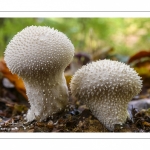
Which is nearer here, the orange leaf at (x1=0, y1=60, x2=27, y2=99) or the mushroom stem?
the mushroom stem

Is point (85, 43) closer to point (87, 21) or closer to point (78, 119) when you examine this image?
point (87, 21)

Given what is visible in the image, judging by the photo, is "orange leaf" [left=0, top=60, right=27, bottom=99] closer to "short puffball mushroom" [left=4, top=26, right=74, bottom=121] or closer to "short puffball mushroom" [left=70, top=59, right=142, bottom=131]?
"short puffball mushroom" [left=4, top=26, right=74, bottom=121]

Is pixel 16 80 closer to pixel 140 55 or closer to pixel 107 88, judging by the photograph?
pixel 107 88

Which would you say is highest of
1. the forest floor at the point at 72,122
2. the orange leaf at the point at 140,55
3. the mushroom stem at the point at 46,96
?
the orange leaf at the point at 140,55

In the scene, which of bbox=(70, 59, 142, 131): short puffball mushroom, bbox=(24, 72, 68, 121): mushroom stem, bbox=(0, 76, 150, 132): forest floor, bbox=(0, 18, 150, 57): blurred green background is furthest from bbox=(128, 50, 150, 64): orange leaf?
bbox=(0, 18, 150, 57): blurred green background

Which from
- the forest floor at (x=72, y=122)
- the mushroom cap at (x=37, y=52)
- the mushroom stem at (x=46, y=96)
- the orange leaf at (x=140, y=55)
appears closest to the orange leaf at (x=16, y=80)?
the forest floor at (x=72, y=122)

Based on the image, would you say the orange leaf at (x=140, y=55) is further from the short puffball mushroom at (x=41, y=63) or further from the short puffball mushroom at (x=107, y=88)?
the short puffball mushroom at (x=41, y=63)

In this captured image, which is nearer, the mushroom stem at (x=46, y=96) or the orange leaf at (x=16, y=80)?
the mushroom stem at (x=46, y=96)
